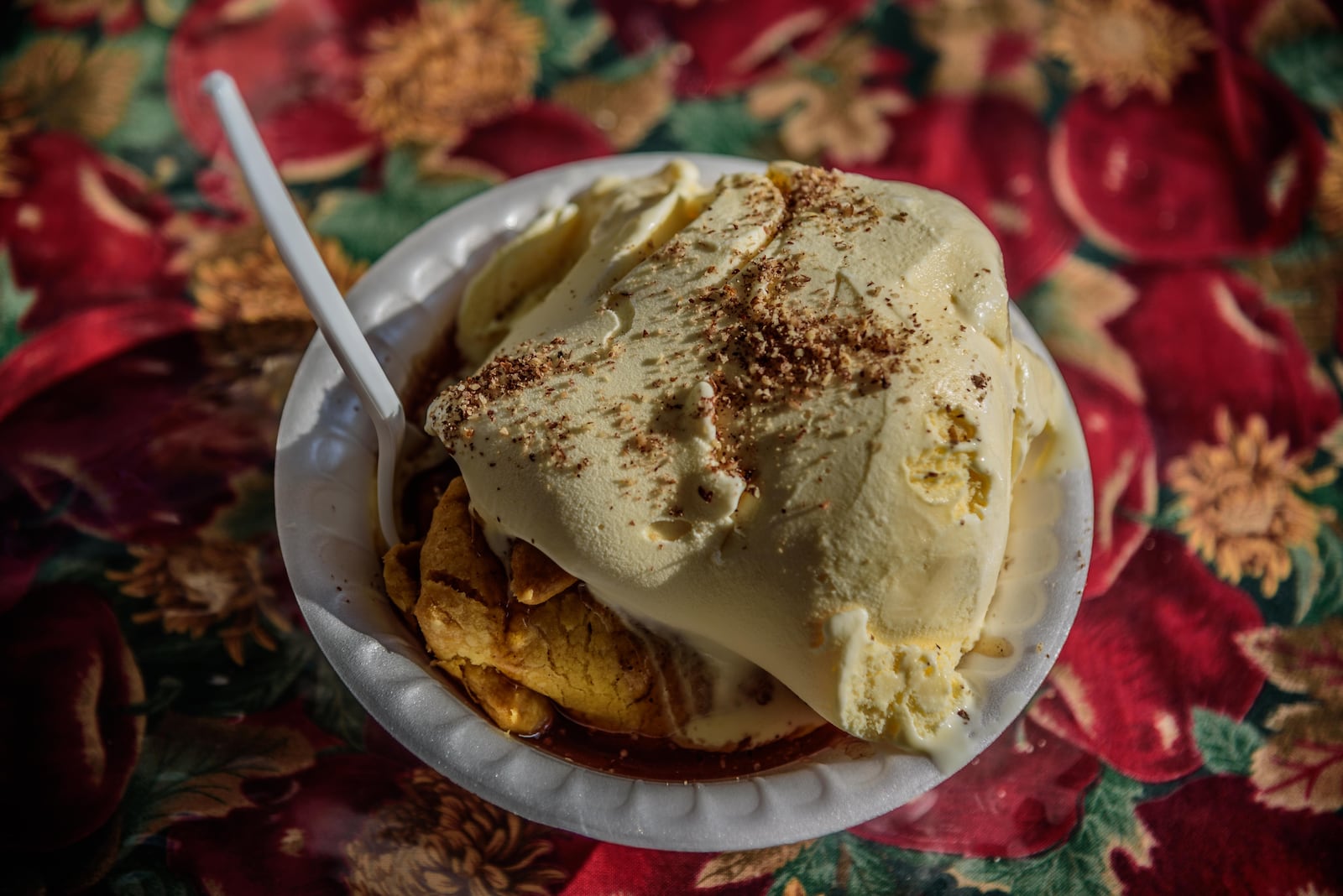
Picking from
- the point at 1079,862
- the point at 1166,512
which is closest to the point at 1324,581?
the point at 1166,512

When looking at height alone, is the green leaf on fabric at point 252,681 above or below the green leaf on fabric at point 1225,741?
above

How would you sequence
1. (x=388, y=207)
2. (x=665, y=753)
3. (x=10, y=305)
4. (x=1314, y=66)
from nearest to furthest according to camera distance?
(x=665, y=753)
(x=10, y=305)
(x=388, y=207)
(x=1314, y=66)

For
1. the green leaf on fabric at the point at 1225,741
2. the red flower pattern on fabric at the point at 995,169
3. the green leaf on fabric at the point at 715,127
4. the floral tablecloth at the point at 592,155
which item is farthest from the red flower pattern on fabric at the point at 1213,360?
the green leaf on fabric at the point at 715,127

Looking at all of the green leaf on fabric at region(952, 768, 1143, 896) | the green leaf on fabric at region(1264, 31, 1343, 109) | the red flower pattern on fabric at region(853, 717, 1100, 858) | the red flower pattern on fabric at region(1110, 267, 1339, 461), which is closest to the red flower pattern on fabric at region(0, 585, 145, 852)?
the red flower pattern on fabric at region(853, 717, 1100, 858)

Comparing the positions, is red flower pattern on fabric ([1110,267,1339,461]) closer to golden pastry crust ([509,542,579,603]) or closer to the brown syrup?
the brown syrup

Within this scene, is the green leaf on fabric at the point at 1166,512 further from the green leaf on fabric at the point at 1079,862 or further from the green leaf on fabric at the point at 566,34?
the green leaf on fabric at the point at 566,34

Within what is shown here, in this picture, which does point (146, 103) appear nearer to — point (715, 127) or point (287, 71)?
point (287, 71)
